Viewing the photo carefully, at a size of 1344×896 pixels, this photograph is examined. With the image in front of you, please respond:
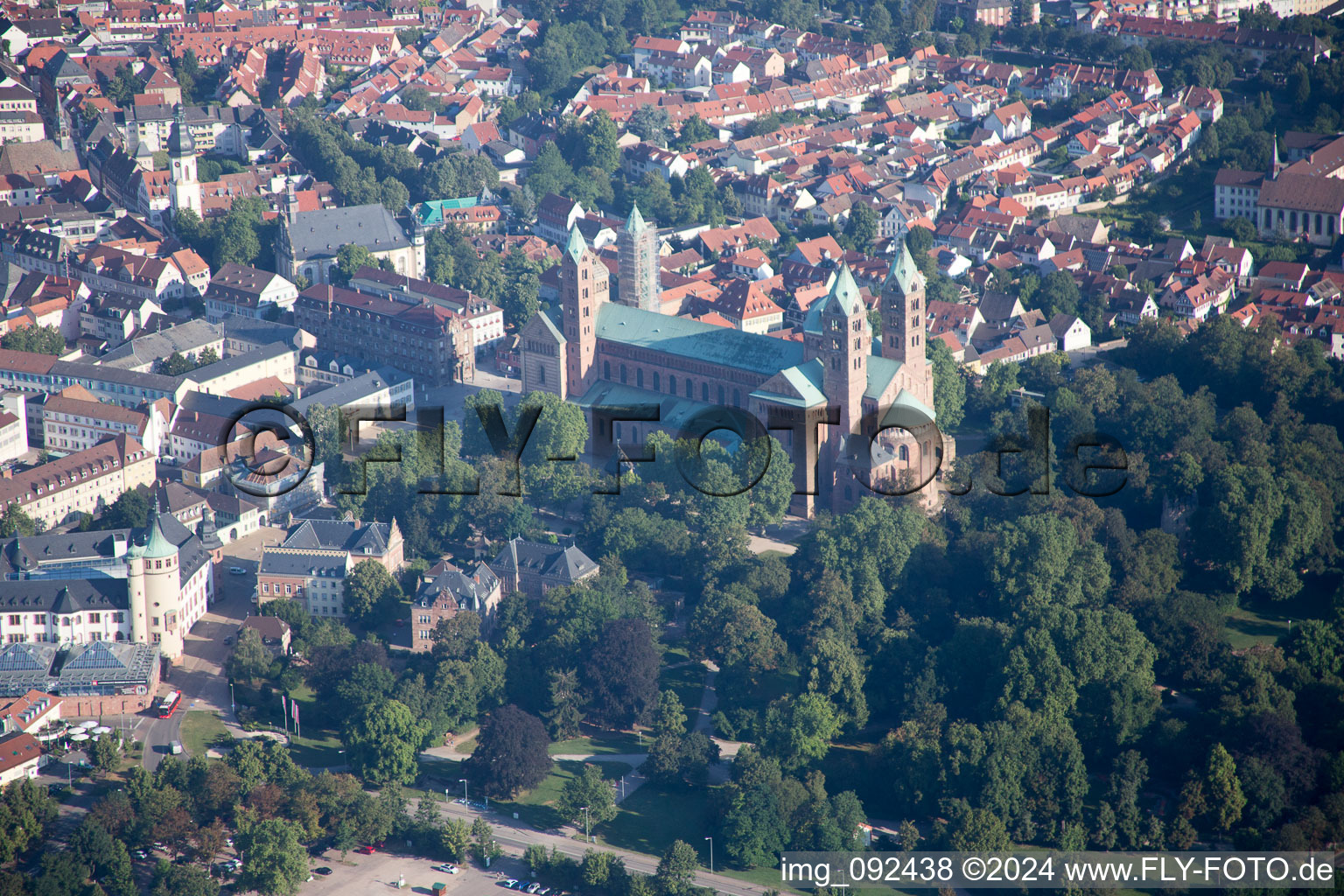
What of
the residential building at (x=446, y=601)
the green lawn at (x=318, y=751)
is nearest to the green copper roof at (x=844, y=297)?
the residential building at (x=446, y=601)

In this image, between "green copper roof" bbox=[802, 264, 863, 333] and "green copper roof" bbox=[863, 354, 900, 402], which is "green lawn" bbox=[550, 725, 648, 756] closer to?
"green copper roof" bbox=[863, 354, 900, 402]

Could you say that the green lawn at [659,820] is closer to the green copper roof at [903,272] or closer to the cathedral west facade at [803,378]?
the cathedral west facade at [803,378]

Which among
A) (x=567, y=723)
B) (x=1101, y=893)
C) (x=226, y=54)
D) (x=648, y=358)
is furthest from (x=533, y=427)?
(x=226, y=54)

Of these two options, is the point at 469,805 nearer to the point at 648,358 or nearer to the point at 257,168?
the point at 648,358

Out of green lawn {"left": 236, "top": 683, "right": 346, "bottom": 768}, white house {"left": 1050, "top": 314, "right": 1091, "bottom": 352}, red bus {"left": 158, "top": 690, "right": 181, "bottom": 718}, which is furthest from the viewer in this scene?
white house {"left": 1050, "top": 314, "right": 1091, "bottom": 352}

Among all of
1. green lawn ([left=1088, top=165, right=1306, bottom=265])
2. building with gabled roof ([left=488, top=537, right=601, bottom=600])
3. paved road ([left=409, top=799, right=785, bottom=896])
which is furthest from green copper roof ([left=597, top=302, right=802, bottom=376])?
green lawn ([left=1088, top=165, right=1306, bottom=265])

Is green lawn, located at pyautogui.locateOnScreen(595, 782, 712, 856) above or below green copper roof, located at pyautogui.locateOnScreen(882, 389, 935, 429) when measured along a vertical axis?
below

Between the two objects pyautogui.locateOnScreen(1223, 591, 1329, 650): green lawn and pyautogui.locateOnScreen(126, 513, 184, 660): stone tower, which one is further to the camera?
pyautogui.locateOnScreen(1223, 591, 1329, 650): green lawn
